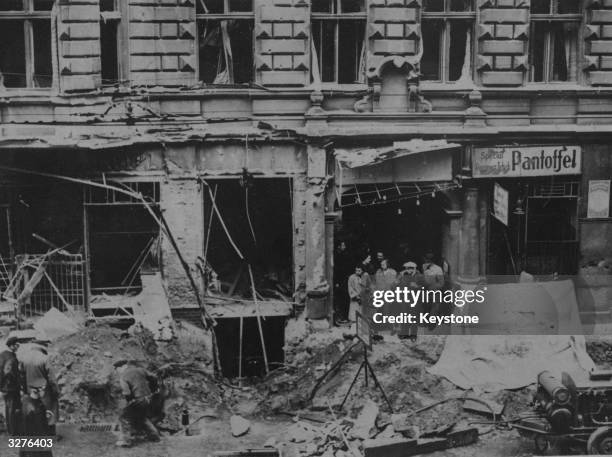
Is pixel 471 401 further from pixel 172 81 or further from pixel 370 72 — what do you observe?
pixel 172 81

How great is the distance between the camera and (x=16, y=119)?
11031 mm

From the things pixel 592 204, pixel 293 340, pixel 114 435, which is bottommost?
pixel 114 435

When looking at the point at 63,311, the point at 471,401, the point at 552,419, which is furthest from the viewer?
the point at 63,311

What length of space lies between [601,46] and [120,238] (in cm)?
826

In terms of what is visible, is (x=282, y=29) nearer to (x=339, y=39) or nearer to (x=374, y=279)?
(x=339, y=39)

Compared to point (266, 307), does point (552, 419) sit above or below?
below

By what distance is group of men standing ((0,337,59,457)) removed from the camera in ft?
33.1

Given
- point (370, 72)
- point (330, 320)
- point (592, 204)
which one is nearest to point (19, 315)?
point (330, 320)

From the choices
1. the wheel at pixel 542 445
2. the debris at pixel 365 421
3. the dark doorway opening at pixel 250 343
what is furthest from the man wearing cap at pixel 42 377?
the wheel at pixel 542 445

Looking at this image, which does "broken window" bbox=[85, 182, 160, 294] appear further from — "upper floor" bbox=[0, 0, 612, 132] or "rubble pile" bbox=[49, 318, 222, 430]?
"upper floor" bbox=[0, 0, 612, 132]

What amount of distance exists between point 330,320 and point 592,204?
466 cm

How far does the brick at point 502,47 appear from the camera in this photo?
1132cm

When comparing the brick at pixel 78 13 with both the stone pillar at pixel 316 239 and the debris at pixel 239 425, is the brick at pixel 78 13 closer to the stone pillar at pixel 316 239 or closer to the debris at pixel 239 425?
the stone pillar at pixel 316 239

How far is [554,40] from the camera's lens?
37.9ft
